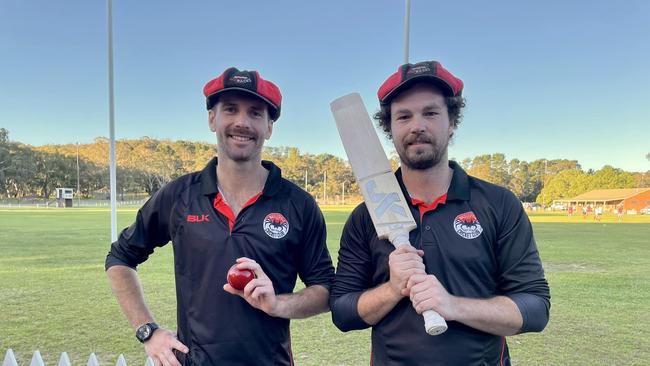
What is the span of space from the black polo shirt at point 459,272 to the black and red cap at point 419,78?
0.36m

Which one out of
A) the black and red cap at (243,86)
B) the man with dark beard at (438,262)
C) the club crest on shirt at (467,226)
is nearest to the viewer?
the man with dark beard at (438,262)

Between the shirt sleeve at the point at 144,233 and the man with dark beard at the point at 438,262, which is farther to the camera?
the shirt sleeve at the point at 144,233

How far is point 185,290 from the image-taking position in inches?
70.9

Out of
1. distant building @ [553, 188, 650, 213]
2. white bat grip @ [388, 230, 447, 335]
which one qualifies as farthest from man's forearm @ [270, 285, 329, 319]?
distant building @ [553, 188, 650, 213]

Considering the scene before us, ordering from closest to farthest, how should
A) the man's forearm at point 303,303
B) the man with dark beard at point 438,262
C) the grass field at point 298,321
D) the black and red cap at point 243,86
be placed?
the man with dark beard at point 438,262, the man's forearm at point 303,303, the black and red cap at point 243,86, the grass field at point 298,321

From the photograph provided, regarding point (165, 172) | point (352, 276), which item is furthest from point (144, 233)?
point (165, 172)

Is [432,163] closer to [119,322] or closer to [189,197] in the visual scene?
[189,197]

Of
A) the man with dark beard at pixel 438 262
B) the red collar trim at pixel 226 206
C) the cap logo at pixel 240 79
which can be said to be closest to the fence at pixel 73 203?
the red collar trim at pixel 226 206

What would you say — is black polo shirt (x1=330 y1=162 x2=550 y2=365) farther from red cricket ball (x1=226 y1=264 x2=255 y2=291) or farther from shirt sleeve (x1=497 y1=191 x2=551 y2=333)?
red cricket ball (x1=226 y1=264 x2=255 y2=291)

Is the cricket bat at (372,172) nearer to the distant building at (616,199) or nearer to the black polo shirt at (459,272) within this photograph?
the black polo shirt at (459,272)

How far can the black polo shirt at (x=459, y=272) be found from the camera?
4.93ft

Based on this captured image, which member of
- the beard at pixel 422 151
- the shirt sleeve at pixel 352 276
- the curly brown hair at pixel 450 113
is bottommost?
the shirt sleeve at pixel 352 276

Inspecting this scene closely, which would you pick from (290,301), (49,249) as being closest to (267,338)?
(290,301)

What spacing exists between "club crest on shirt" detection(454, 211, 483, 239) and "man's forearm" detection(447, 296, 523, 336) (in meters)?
0.22
